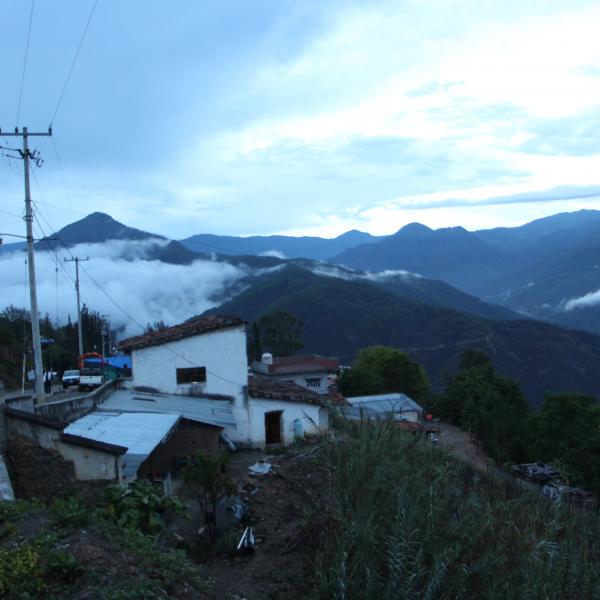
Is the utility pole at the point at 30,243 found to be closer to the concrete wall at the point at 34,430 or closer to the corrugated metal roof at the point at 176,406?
the corrugated metal roof at the point at 176,406

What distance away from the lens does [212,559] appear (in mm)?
7281

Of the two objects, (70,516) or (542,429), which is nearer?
(70,516)

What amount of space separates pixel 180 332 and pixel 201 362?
897mm

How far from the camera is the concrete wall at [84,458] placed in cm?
773

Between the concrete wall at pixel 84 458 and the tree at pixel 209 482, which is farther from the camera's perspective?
the tree at pixel 209 482

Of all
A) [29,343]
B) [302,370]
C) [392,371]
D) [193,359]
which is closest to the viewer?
[193,359]

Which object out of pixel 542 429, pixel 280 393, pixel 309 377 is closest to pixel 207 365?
pixel 280 393

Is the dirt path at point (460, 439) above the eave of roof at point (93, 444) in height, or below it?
below

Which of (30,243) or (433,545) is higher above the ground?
(30,243)

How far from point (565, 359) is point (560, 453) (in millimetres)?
59705

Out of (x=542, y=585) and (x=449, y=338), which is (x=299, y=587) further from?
(x=449, y=338)

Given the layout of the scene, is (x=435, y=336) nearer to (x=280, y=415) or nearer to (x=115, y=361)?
(x=115, y=361)

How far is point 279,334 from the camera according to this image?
5662 cm

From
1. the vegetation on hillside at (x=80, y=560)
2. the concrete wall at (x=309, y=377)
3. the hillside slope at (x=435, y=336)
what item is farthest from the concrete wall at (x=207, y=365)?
the hillside slope at (x=435, y=336)
